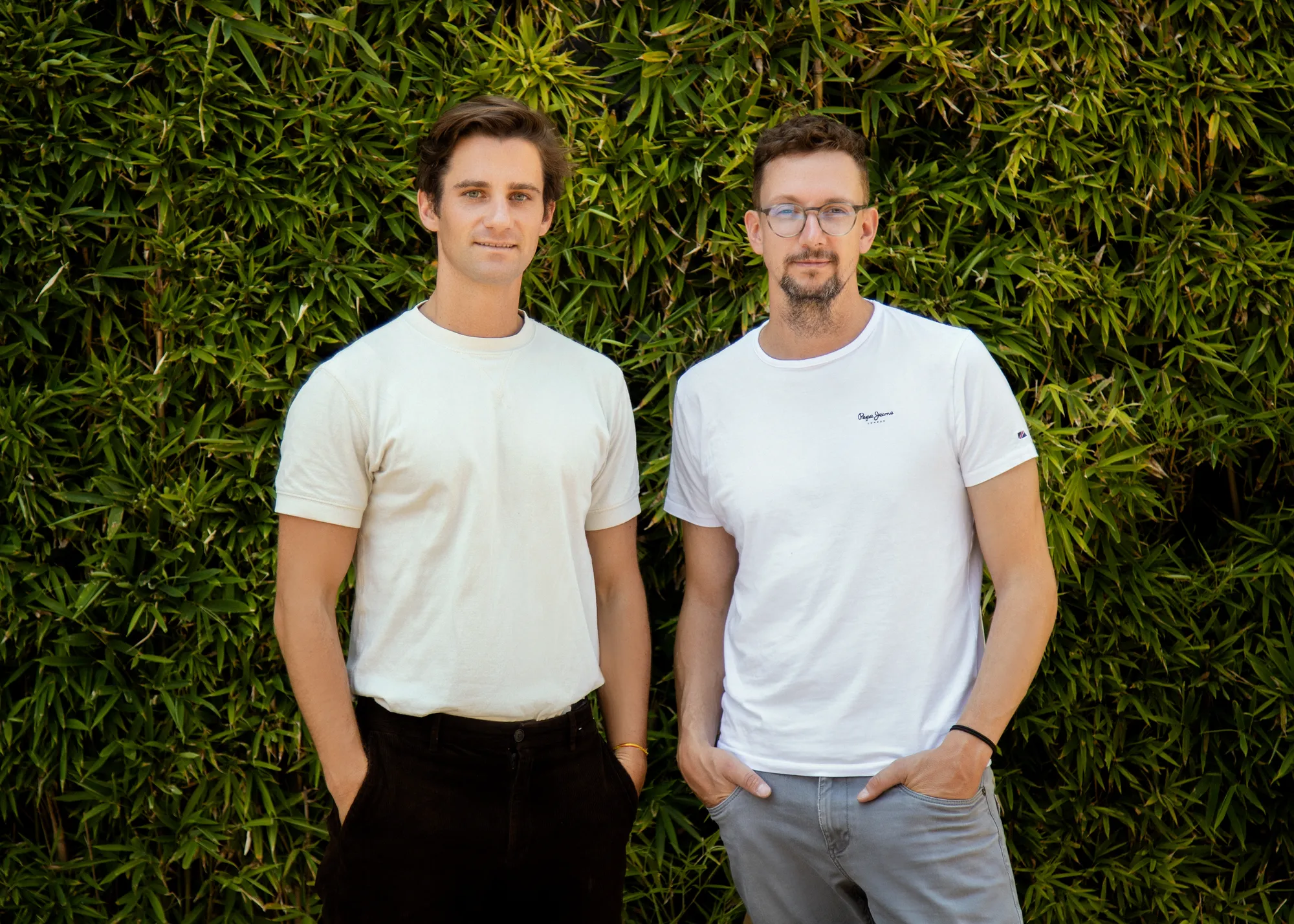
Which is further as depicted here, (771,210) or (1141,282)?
(1141,282)

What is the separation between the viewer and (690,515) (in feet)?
7.43

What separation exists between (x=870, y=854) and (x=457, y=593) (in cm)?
85

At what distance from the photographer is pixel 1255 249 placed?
2762 mm

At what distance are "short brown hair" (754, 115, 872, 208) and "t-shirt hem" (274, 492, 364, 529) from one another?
1011 millimetres

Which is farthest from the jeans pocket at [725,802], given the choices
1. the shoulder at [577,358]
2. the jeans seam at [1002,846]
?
the shoulder at [577,358]

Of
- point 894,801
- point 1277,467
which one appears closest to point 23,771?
point 894,801

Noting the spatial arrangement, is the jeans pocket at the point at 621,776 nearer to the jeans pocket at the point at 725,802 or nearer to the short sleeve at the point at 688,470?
the jeans pocket at the point at 725,802

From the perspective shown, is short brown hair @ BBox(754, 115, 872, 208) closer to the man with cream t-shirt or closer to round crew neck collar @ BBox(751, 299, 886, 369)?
round crew neck collar @ BBox(751, 299, 886, 369)

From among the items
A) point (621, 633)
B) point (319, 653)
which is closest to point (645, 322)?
point (621, 633)

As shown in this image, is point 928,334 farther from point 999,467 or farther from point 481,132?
point 481,132

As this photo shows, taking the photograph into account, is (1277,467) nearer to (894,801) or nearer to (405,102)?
(894,801)

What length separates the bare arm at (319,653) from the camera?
1920 mm

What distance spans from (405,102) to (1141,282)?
1859 millimetres

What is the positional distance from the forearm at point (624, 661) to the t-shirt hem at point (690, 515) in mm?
165
